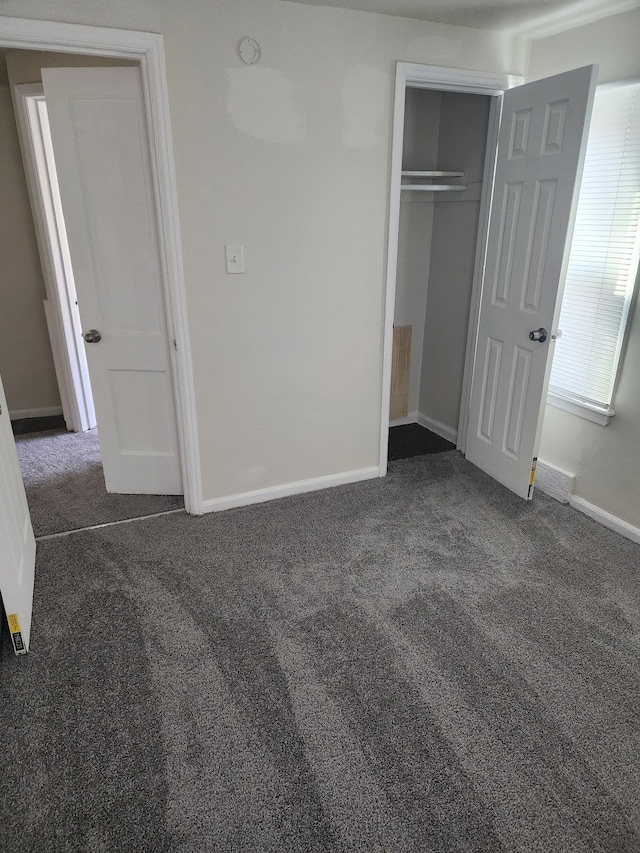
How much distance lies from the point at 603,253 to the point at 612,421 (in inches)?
32.1

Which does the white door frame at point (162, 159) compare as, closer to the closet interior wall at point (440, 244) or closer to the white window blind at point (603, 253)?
the closet interior wall at point (440, 244)

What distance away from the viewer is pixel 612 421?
2.73 m

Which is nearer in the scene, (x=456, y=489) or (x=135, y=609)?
(x=135, y=609)

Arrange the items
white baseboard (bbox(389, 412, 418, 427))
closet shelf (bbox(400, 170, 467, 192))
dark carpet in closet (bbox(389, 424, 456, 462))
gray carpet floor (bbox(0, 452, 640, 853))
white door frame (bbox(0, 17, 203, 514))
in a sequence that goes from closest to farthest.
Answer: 1. gray carpet floor (bbox(0, 452, 640, 853))
2. white door frame (bbox(0, 17, 203, 514))
3. closet shelf (bbox(400, 170, 467, 192))
4. dark carpet in closet (bbox(389, 424, 456, 462))
5. white baseboard (bbox(389, 412, 418, 427))

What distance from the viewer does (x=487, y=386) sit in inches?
129

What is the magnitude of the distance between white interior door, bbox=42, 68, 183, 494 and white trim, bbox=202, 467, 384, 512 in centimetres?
32

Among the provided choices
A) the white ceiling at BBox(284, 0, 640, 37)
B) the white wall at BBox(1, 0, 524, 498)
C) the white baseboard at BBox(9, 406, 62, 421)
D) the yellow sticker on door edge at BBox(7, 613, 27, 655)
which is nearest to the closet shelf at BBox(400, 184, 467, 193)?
the white wall at BBox(1, 0, 524, 498)

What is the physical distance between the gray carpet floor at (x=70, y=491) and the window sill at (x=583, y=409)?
7.02 ft

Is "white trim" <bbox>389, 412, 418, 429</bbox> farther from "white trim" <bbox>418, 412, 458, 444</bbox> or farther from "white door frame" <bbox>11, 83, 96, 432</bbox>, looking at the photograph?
"white door frame" <bbox>11, 83, 96, 432</bbox>

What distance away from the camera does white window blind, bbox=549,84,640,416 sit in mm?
2496

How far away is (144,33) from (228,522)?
216cm

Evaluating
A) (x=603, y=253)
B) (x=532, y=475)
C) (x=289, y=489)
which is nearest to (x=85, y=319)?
(x=289, y=489)

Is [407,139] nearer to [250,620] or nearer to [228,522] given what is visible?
[228,522]

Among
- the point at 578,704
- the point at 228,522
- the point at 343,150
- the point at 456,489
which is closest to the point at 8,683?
the point at 228,522
